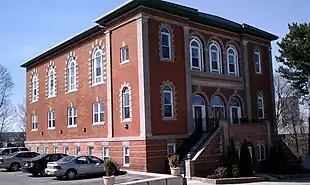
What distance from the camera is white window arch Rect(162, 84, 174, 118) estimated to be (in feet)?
94.2

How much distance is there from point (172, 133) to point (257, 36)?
48.8 ft

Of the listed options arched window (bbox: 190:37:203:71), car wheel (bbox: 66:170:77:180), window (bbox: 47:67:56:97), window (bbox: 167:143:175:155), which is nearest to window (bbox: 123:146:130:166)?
window (bbox: 167:143:175:155)

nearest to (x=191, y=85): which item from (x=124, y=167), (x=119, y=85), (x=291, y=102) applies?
(x=119, y=85)

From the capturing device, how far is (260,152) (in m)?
32.2

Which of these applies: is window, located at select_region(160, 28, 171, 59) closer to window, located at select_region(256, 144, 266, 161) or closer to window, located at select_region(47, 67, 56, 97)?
window, located at select_region(256, 144, 266, 161)

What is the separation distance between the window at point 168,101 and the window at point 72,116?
11.7 metres

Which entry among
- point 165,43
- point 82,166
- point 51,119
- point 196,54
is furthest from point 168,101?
point 51,119

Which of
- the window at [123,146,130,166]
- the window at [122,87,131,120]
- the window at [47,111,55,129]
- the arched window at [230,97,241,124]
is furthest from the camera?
the window at [47,111,55,129]

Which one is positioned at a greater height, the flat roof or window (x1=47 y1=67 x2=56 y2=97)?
the flat roof

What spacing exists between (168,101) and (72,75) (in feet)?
42.0

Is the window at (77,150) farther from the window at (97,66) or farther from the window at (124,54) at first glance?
the window at (124,54)

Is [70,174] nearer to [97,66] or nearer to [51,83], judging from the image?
[97,66]

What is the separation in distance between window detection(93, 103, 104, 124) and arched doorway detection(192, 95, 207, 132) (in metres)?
7.56

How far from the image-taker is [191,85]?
30.8 meters
